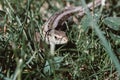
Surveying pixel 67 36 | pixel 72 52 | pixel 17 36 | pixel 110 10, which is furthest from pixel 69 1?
pixel 17 36

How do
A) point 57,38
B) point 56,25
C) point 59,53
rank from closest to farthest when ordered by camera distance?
point 59,53 < point 57,38 < point 56,25

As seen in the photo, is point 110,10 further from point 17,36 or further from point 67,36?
point 17,36

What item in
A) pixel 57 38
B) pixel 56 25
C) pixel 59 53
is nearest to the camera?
pixel 59 53

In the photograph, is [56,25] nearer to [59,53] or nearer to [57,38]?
[57,38]

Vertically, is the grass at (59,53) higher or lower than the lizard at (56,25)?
lower

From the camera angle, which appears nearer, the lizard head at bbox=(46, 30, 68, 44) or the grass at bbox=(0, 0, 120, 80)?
the grass at bbox=(0, 0, 120, 80)

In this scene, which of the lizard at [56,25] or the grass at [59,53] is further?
the lizard at [56,25]

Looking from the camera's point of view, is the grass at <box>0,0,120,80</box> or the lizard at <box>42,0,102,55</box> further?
the lizard at <box>42,0,102,55</box>

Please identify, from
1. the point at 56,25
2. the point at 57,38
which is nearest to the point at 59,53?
the point at 57,38

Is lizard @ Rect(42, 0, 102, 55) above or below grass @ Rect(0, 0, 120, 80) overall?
above
